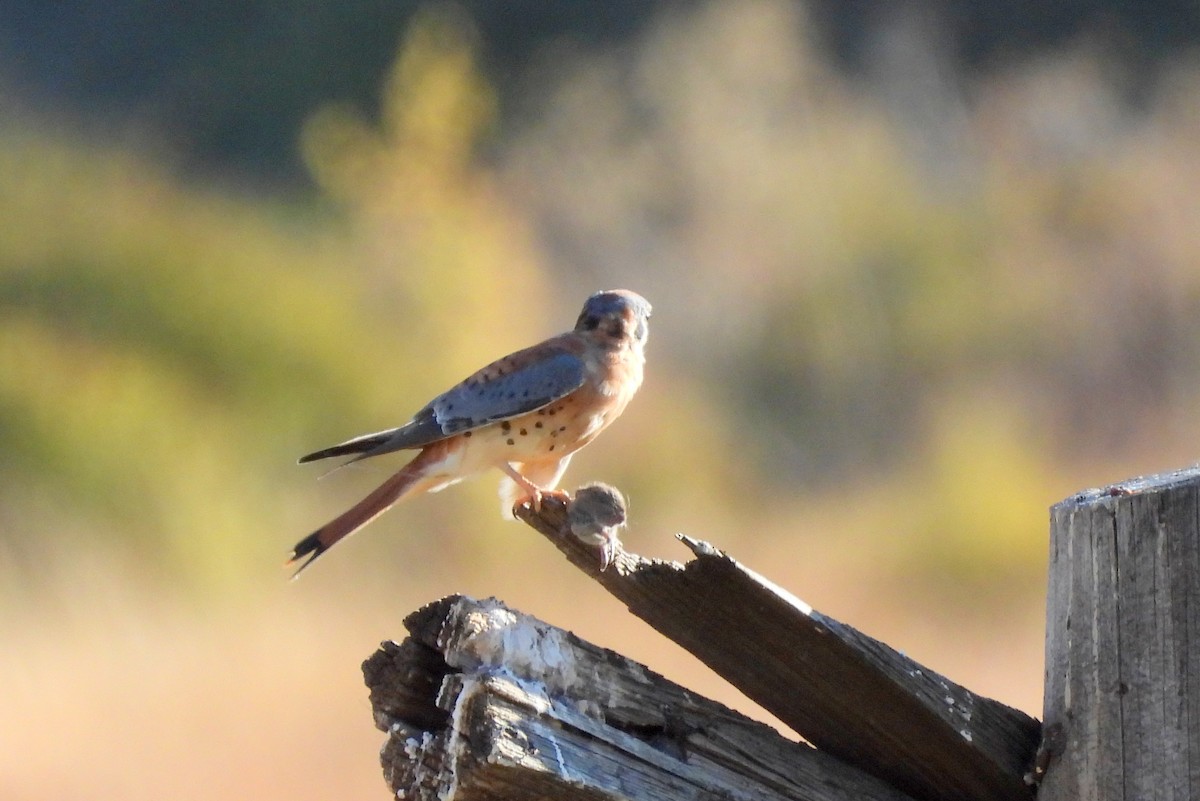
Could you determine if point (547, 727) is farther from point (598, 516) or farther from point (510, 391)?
point (510, 391)

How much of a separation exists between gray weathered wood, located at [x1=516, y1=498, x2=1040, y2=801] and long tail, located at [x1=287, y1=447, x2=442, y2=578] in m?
0.85

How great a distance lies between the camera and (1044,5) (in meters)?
5.93

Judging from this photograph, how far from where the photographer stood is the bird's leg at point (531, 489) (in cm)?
184

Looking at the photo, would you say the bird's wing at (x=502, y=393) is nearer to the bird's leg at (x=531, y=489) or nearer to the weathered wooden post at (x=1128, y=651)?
the bird's leg at (x=531, y=489)

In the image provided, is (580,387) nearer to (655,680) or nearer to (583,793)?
(655,680)

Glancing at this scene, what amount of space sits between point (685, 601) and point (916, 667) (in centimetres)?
29

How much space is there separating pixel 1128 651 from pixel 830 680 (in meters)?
0.33

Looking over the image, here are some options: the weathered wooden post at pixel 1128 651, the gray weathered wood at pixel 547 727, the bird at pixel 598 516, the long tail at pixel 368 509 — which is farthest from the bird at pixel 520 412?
the weathered wooden post at pixel 1128 651

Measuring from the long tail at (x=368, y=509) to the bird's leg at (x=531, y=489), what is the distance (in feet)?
0.49

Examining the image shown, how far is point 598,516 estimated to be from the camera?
1605 mm

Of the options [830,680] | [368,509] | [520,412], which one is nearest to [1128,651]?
[830,680]

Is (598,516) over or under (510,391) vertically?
under

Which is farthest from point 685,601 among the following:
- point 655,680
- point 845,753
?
point 845,753

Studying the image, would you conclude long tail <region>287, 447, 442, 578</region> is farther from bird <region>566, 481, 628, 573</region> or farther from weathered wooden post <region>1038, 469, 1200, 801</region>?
weathered wooden post <region>1038, 469, 1200, 801</region>
